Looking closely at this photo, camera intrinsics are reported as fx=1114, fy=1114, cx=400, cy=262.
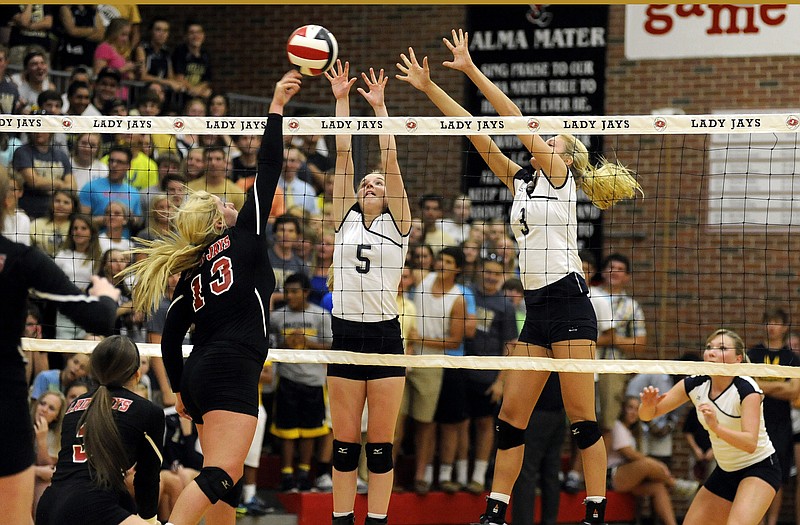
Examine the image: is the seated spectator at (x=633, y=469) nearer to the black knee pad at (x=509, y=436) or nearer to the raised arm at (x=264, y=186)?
the black knee pad at (x=509, y=436)

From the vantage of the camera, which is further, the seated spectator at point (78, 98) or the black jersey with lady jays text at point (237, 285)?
the seated spectator at point (78, 98)

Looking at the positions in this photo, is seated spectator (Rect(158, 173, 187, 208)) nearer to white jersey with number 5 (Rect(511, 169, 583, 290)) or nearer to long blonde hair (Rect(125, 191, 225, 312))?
long blonde hair (Rect(125, 191, 225, 312))

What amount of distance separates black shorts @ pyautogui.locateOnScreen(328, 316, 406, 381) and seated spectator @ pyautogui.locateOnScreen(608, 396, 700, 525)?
4701mm

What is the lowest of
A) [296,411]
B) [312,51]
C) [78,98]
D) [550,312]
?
[296,411]

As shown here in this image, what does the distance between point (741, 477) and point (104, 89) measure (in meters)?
7.52

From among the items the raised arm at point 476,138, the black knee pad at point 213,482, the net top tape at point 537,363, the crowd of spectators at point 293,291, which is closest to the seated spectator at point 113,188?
the crowd of spectators at point 293,291

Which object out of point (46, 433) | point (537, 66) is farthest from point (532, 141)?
point (537, 66)

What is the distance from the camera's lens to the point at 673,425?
11.5 meters

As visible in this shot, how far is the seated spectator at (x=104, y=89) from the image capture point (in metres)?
11.6

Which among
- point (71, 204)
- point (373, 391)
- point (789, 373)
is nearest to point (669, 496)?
point (789, 373)

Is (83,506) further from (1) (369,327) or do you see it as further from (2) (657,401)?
(2) (657,401)

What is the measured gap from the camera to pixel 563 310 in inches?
268

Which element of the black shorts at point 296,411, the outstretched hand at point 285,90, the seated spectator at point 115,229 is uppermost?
the outstretched hand at point 285,90

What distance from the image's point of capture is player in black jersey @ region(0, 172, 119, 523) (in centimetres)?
447
